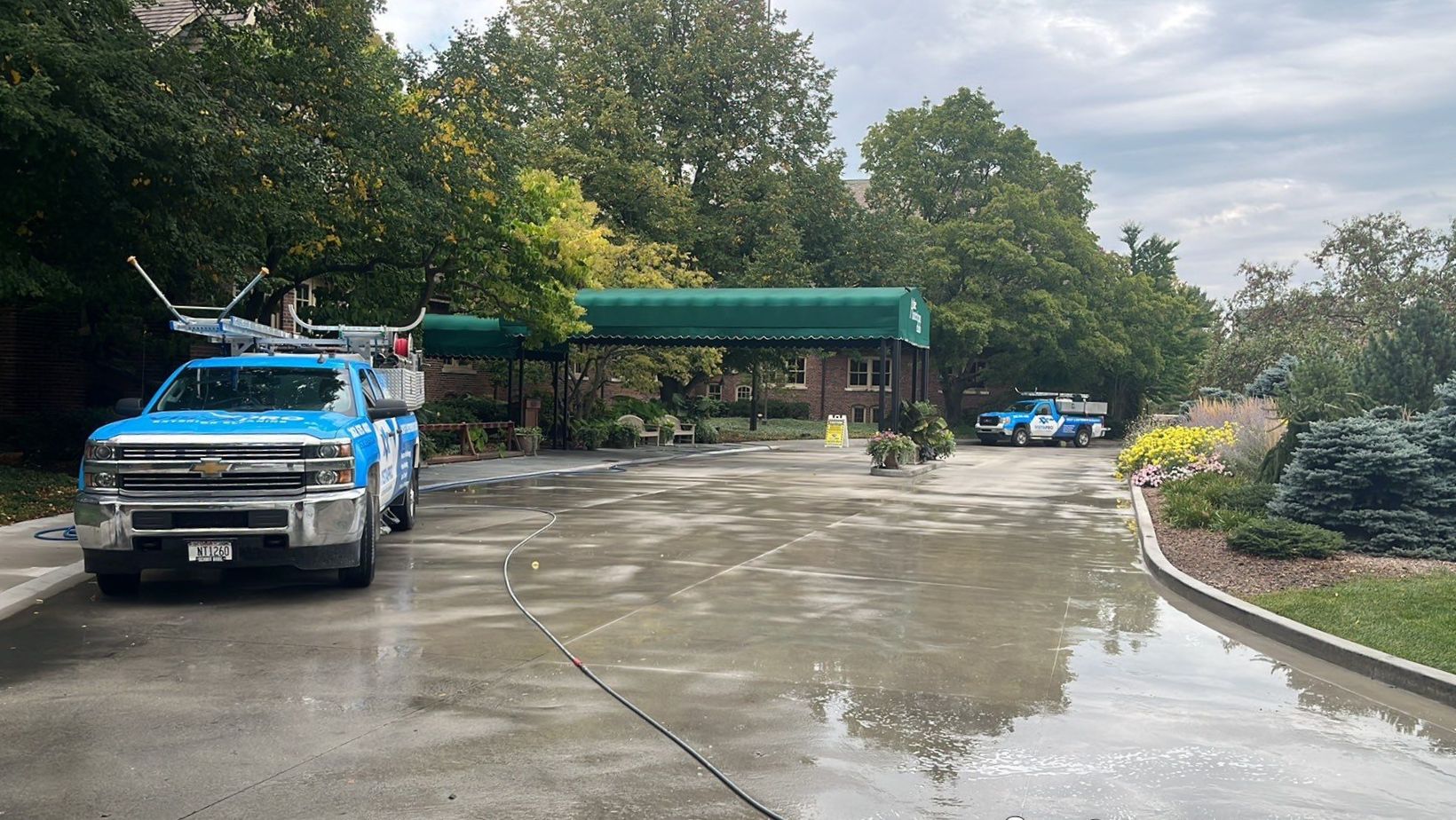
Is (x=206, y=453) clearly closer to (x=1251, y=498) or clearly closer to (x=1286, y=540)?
(x=1286, y=540)

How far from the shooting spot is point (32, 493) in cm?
1634

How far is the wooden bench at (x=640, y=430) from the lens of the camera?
35812 mm

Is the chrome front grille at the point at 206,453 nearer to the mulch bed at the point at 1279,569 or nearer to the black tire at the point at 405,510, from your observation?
the black tire at the point at 405,510

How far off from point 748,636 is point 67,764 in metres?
4.47

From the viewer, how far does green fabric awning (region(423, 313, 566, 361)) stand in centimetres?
3378

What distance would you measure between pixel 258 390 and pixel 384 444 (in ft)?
4.69

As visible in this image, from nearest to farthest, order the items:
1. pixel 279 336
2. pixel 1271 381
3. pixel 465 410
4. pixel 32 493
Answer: pixel 279 336, pixel 32 493, pixel 1271 381, pixel 465 410

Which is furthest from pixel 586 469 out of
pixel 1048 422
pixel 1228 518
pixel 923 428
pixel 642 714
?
pixel 1048 422

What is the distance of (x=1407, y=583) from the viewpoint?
34.0ft

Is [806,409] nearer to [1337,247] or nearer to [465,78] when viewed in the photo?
[1337,247]

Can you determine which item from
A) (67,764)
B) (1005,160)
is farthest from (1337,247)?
(67,764)

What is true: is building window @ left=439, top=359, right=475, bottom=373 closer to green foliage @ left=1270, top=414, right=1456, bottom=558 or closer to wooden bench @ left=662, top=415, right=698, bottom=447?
wooden bench @ left=662, top=415, right=698, bottom=447

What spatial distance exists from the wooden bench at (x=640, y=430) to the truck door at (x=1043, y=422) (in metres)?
15.7

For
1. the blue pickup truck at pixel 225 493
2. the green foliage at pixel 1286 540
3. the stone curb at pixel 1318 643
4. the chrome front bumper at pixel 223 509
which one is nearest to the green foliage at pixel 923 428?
the green foliage at pixel 1286 540
